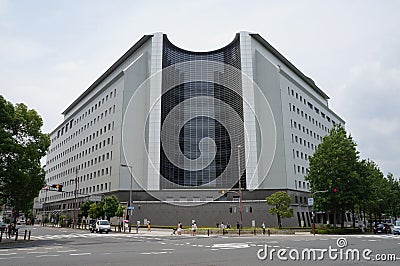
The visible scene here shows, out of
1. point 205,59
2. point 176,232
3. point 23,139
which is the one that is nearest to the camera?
point 23,139

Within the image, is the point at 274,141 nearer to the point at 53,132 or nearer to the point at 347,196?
the point at 347,196

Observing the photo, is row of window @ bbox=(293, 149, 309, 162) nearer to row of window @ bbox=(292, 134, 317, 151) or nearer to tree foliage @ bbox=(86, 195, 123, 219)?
row of window @ bbox=(292, 134, 317, 151)

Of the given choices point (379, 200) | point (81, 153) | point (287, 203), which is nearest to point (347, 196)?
point (287, 203)

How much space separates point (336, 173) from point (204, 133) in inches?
992

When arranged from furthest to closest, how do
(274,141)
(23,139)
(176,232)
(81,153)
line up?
(81,153)
(274,141)
(176,232)
(23,139)

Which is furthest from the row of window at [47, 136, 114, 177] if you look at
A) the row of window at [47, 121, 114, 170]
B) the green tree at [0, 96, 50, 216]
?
the green tree at [0, 96, 50, 216]

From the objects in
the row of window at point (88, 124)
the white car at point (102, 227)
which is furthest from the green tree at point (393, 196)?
the row of window at point (88, 124)

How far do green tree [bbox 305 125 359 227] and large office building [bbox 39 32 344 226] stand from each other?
36.6ft

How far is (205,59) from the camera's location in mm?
68375

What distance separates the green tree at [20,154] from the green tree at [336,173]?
115 ft

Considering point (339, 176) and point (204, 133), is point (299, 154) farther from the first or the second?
point (339, 176)

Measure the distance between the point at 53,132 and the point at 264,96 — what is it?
7940 cm

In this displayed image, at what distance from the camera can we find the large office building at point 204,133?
60844 millimetres

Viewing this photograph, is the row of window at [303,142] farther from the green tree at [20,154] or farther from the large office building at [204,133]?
the green tree at [20,154]
